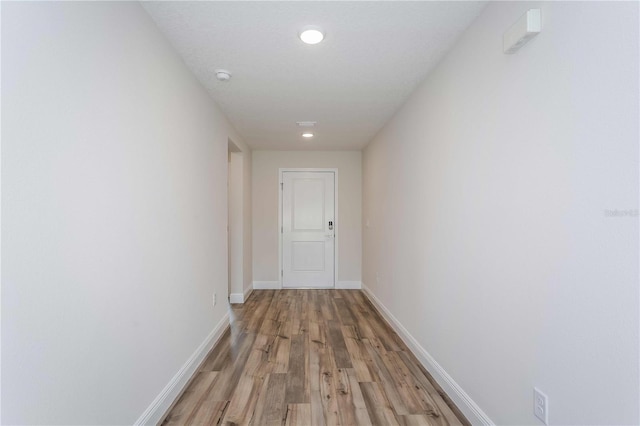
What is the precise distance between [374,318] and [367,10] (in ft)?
10.5

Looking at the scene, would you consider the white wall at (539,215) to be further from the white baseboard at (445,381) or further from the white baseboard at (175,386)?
the white baseboard at (175,386)

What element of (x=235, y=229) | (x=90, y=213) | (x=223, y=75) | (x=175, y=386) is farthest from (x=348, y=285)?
(x=90, y=213)

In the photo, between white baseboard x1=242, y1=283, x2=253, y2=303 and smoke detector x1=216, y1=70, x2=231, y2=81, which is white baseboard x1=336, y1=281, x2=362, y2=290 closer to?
white baseboard x1=242, y1=283, x2=253, y2=303

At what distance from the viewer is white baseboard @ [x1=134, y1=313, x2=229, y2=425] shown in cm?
178

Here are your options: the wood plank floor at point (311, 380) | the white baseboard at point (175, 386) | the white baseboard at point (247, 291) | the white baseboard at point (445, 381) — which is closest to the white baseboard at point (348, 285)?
the white baseboard at point (247, 291)

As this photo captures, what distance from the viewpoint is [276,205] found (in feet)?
17.7

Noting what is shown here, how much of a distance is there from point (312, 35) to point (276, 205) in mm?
3649

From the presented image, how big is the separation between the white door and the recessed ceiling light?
3.48m

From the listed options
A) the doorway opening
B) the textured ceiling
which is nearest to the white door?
the doorway opening

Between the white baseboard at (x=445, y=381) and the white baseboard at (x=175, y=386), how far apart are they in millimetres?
1773

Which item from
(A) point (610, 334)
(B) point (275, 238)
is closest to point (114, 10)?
(A) point (610, 334)

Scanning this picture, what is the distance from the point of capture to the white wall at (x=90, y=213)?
98 cm

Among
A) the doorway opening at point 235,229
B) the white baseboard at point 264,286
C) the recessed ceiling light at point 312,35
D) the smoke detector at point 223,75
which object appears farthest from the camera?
the white baseboard at point 264,286

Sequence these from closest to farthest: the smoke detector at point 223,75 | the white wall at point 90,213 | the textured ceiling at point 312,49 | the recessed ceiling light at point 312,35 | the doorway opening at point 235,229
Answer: the white wall at point 90,213, the textured ceiling at point 312,49, the recessed ceiling light at point 312,35, the smoke detector at point 223,75, the doorway opening at point 235,229
